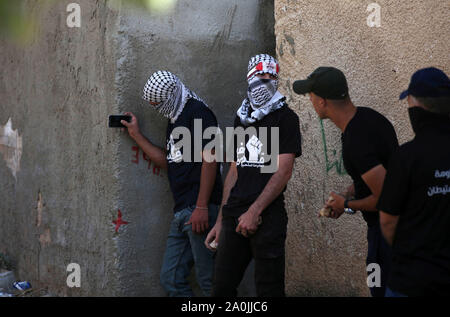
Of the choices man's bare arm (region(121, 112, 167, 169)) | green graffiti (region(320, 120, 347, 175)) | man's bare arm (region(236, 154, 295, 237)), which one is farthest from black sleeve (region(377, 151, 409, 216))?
man's bare arm (region(121, 112, 167, 169))

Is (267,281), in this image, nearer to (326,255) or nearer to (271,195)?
(271,195)

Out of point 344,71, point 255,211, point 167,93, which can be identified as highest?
point 344,71

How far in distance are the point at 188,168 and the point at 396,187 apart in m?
2.08

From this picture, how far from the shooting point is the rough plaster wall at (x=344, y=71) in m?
3.61

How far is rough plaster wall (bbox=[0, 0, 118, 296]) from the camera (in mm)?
4508

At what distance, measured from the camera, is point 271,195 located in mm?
3373

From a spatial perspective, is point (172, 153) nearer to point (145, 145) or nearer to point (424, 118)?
point (145, 145)

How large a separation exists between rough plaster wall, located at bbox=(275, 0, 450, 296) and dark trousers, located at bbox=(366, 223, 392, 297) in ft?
3.15

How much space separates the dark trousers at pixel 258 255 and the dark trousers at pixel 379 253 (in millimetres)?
592

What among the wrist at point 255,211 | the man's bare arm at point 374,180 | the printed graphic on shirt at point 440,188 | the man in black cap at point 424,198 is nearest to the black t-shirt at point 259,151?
the wrist at point 255,211

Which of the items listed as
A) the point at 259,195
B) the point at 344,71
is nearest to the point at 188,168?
the point at 259,195

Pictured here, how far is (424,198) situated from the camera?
7.63 feet

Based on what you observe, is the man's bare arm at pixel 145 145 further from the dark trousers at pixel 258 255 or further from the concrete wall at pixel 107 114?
the dark trousers at pixel 258 255

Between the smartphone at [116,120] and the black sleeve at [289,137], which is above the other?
the smartphone at [116,120]
